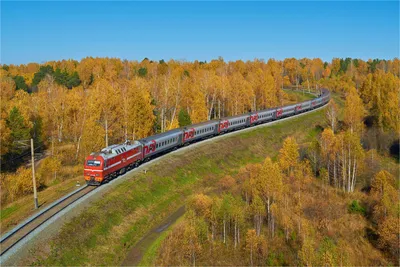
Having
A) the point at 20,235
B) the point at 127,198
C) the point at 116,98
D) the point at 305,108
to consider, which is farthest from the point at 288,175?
the point at 305,108

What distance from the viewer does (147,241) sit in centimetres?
3497

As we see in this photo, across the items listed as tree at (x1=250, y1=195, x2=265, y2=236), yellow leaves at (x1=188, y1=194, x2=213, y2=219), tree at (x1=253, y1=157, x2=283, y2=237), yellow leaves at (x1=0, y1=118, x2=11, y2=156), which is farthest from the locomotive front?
yellow leaves at (x1=0, y1=118, x2=11, y2=156)

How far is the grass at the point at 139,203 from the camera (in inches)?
1190

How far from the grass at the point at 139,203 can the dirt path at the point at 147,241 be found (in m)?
0.57

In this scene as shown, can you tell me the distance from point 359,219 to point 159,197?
2371 cm

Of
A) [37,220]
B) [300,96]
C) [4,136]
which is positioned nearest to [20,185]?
[37,220]

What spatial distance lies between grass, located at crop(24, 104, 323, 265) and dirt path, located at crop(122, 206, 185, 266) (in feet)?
1.86

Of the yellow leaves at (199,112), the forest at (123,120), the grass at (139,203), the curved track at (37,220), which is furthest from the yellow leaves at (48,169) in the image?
the yellow leaves at (199,112)

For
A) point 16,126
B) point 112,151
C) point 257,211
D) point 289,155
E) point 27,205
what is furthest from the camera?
point 16,126

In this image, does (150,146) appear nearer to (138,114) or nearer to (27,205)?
(138,114)

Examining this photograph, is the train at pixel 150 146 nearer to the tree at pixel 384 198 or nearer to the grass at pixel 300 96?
the tree at pixel 384 198

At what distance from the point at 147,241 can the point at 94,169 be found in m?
9.66

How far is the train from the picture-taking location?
38531 mm

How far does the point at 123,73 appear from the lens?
142 m
